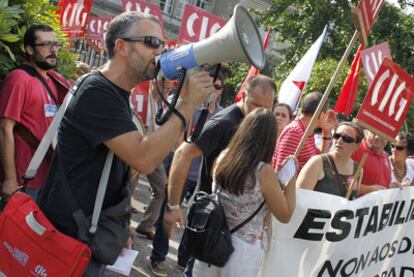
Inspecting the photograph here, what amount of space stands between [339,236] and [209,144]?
1150mm

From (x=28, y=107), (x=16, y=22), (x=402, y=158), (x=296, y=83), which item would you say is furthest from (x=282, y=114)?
(x=16, y=22)

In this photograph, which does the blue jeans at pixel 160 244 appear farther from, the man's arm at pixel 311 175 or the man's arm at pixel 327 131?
the man's arm at pixel 327 131

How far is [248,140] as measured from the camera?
2.93 meters

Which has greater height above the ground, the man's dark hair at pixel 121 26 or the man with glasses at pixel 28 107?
the man's dark hair at pixel 121 26

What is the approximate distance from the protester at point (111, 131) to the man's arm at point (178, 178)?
1058 mm

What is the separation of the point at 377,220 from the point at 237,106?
1.38 metres

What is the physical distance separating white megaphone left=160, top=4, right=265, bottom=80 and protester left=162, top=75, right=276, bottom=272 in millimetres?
1144

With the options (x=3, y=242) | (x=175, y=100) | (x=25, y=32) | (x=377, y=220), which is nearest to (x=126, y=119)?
(x=175, y=100)

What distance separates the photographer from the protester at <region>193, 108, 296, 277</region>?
288 centimetres

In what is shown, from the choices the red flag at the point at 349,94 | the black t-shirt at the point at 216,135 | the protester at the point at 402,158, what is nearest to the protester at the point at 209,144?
the black t-shirt at the point at 216,135

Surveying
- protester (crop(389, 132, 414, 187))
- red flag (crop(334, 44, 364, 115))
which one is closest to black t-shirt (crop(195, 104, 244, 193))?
red flag (crop(334, 44, 364, 115))

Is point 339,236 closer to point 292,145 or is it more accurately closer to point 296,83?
point 292,145

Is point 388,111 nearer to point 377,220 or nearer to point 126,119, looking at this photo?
point 377,220

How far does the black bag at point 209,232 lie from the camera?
2850 millimetres
